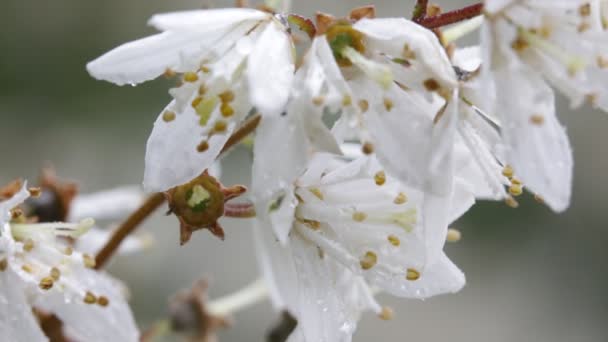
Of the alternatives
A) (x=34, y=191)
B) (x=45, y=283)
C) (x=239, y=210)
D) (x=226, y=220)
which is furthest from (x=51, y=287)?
(x=226, y=220)

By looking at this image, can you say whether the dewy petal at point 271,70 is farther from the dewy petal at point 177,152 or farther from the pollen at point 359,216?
the pollen at point 359,216

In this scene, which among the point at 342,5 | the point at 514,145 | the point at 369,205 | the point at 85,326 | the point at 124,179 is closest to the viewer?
the point at 514,145

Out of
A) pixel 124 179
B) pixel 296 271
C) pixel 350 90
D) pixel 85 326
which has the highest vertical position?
pixel 350 90

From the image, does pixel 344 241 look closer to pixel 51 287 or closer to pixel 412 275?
pixel 412 275

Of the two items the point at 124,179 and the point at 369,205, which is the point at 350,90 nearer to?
the point at 369,205

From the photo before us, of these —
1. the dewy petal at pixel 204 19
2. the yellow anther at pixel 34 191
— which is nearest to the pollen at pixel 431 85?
the dewy petal at pixel 204 19

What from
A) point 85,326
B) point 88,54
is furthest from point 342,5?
point 85,326

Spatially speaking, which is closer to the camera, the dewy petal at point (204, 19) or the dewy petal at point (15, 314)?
the dewy petal at point (204, 19)

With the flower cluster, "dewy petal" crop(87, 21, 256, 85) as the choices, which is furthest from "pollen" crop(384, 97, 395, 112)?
"dewy petal" crop(87, 21, 256, 85)
